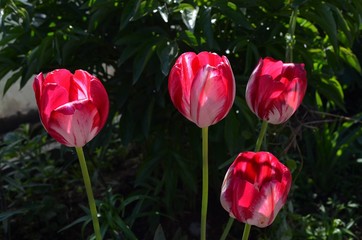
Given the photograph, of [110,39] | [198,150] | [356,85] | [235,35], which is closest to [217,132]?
[198,150]

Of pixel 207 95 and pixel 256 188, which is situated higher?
pixel 207 95

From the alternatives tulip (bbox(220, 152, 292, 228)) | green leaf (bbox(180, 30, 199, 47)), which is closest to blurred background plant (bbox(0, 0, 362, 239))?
green leaf (bbox(180, 30, 199, 47))

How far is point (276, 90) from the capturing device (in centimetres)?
110

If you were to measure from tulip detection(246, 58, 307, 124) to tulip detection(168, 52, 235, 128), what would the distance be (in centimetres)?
8

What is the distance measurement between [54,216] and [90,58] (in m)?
0.61

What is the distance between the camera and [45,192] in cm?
243

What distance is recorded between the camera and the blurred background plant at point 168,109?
5.59 feet

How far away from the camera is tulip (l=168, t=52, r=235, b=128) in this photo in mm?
→ 1016

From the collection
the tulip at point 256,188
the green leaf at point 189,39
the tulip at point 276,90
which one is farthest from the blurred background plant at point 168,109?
the tulip at point 256,188

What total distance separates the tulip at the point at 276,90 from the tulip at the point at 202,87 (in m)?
0.08

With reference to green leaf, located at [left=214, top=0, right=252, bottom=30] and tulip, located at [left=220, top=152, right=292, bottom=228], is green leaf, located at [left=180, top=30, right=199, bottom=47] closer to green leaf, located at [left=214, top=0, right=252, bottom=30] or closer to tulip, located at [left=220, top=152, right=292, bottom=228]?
green leaf, located at [left=214, top=0, right=252, bottom=30]

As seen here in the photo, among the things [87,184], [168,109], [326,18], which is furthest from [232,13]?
[87,184]

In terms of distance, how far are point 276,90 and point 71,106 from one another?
35 centimetres

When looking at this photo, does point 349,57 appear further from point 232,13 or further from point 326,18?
point 232,13
